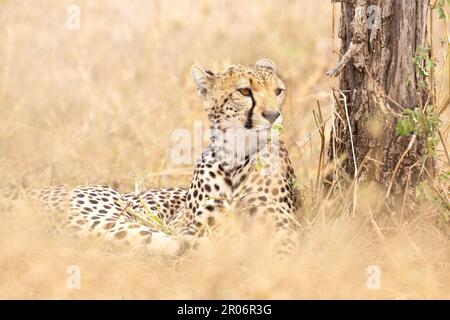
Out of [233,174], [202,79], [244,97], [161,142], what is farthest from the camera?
[161,142]

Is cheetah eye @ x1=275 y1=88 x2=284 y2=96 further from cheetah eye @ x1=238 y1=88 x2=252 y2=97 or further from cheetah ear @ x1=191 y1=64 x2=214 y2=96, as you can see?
cheetah ear @ x1=191 y1=64 x2=214 y2=96

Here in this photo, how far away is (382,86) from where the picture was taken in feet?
14.4

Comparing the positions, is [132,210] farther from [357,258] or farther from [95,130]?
[95,130]

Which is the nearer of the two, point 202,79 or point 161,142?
point 202,79

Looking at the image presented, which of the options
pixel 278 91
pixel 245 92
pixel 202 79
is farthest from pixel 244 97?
pixel 202 79

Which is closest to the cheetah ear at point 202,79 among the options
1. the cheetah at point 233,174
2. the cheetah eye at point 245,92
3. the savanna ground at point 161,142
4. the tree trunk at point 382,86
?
the cheetah at point 233,174

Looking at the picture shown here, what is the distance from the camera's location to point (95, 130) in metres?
7.03

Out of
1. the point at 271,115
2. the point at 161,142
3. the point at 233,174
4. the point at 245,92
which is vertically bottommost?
the point at 161,142

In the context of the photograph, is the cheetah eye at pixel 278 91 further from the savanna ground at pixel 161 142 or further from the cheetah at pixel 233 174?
the savanna ground at pixel 161 142

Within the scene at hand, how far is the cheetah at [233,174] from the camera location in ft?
14.7

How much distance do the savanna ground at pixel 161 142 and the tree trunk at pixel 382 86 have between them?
0.43 ft

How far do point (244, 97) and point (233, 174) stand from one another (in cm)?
42

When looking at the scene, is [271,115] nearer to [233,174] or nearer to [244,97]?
[244,97]

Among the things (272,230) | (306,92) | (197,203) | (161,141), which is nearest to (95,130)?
(161,141)
